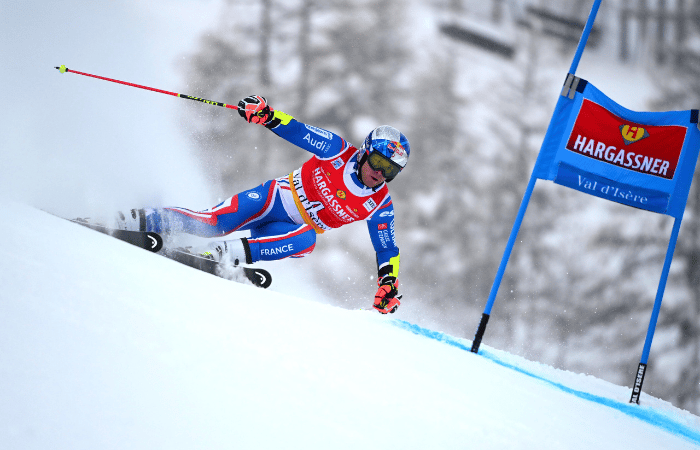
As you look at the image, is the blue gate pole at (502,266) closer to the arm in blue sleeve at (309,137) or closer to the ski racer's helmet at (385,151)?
the ski racer's helmet at (385,151)

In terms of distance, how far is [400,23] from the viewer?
8.49 metres

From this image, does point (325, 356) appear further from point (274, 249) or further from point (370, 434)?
point (274, 249)

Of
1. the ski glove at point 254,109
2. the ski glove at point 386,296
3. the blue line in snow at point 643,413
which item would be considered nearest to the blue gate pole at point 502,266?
the blue line in snow at point 643,413

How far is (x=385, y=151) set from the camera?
3168 millimetres

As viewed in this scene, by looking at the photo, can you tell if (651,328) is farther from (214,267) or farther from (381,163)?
(214,267)

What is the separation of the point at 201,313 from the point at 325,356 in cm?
40

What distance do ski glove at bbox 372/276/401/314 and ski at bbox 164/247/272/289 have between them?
82cm

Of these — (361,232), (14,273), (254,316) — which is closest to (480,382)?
(254,316)

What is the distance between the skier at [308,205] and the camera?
3.12 metres

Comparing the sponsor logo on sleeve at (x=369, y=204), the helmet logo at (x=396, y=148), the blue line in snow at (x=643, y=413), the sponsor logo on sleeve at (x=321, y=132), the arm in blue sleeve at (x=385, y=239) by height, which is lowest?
the blue line in snow at (x=643, y=413)

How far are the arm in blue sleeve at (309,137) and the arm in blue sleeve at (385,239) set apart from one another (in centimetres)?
56

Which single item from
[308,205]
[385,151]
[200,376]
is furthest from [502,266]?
[200,376]

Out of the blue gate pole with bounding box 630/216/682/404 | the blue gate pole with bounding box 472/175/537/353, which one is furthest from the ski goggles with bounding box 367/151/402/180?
the blue gate pole with bounding box 630/216/682/404

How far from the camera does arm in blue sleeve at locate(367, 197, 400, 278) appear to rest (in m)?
3.54
